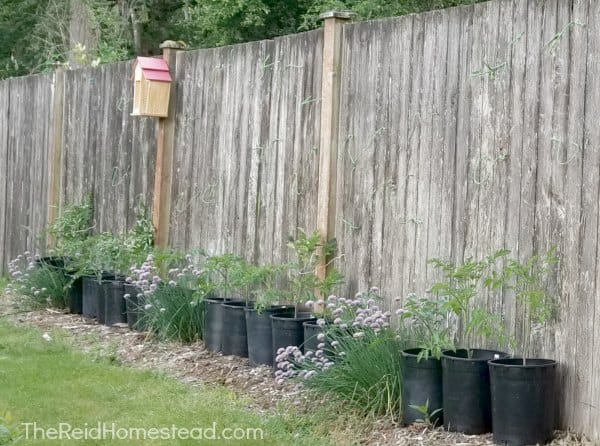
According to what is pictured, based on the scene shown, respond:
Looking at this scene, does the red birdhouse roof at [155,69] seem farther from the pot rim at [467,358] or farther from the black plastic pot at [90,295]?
the pot rim at [467,358]

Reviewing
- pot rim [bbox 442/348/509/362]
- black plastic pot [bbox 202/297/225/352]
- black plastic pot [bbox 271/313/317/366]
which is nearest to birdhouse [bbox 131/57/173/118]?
black plastic pot [bbox 202/297/225/352]

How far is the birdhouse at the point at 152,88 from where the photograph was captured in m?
7.86

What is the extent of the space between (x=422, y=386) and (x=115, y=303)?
11.9ft

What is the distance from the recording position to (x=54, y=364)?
6281 mm

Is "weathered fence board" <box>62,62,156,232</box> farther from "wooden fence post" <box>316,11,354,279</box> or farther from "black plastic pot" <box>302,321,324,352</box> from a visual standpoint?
"black plastic pot" <box>302,321,324,352</box>

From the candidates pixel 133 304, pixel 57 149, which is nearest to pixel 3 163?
pixel 57 149

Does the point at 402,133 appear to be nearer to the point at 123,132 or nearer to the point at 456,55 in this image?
the point at 456,55

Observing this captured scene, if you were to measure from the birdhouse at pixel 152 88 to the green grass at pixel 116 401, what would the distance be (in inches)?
83.7

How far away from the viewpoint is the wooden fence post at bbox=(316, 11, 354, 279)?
619 cm

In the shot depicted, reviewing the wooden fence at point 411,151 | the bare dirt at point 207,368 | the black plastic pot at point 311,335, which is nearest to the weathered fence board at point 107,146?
the wooden fence at point 411,151

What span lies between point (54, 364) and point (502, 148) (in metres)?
3.02

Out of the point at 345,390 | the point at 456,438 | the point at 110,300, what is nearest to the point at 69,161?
the point at 110,300

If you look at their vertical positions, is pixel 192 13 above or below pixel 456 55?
above

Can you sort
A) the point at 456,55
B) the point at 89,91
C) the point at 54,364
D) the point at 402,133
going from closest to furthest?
the point at 456,55, the point at 402,133, the point at 54,364, the point at 89,91
